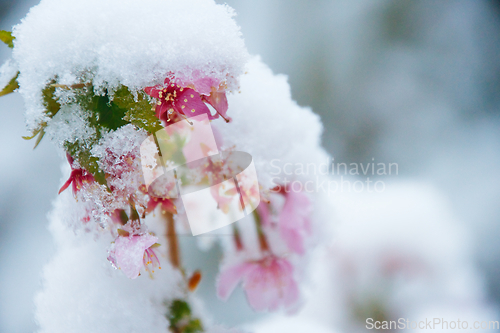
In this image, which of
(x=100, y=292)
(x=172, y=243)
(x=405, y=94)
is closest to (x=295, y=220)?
(x=172, y=243)

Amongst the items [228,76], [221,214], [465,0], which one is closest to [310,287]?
[221,214]

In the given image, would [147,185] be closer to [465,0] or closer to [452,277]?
[452,277]

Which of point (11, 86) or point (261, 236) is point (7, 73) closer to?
point (11, 86)

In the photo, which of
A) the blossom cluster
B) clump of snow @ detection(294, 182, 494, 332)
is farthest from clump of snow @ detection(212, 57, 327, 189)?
clump of snow @ detection(294, 182, 494, 332)

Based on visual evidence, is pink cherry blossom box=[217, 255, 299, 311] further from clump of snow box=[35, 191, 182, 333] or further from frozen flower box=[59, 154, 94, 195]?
frozen flower box=[59, 154, 94, 195]

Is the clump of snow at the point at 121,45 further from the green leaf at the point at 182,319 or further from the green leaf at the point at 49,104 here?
the green leaf at the point at 182,319

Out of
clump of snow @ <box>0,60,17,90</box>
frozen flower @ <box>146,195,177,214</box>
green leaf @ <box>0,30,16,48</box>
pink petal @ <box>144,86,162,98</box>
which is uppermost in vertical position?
green leaf @ <box>0,30,16,48</box>
